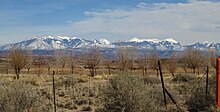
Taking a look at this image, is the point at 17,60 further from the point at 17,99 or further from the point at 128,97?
the point at 128,97

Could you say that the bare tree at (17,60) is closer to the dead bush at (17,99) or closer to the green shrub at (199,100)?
the green shrub at (199,100)

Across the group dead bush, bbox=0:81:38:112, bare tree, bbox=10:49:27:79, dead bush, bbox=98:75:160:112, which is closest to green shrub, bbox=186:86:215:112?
dead bush, bbox=98:75:160:112

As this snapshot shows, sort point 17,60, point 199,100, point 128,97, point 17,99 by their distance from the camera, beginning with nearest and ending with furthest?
1. point 17,99
2. point 128,97
3. point 199,100
4. point 17,60

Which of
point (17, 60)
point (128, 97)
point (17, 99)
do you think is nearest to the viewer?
point (17, 99)

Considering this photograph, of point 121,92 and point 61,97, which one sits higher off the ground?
point 121,92

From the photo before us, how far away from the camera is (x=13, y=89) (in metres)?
13.1

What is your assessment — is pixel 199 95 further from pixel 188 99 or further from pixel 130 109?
pixel 130 109

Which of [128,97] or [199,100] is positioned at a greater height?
[128,97]

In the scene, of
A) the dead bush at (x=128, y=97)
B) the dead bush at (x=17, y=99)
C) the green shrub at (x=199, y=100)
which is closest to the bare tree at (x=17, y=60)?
the green shrub at (x=199, y=100)

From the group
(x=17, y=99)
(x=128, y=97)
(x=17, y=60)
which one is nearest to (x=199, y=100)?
(x=128, y=97)

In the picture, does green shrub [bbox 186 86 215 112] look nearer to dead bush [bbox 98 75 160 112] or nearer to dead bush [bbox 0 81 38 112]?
dead bush [bbox 98 75 160 112]

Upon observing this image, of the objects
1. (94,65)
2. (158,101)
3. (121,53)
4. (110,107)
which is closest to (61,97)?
(158,101)

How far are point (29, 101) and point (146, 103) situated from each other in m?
4.19

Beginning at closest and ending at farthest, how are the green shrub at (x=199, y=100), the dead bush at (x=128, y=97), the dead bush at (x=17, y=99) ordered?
the dead bush at (x=17, y=99)
the dead bush at (x=128, y=97)
the green shrub at (x=199, y=100)
